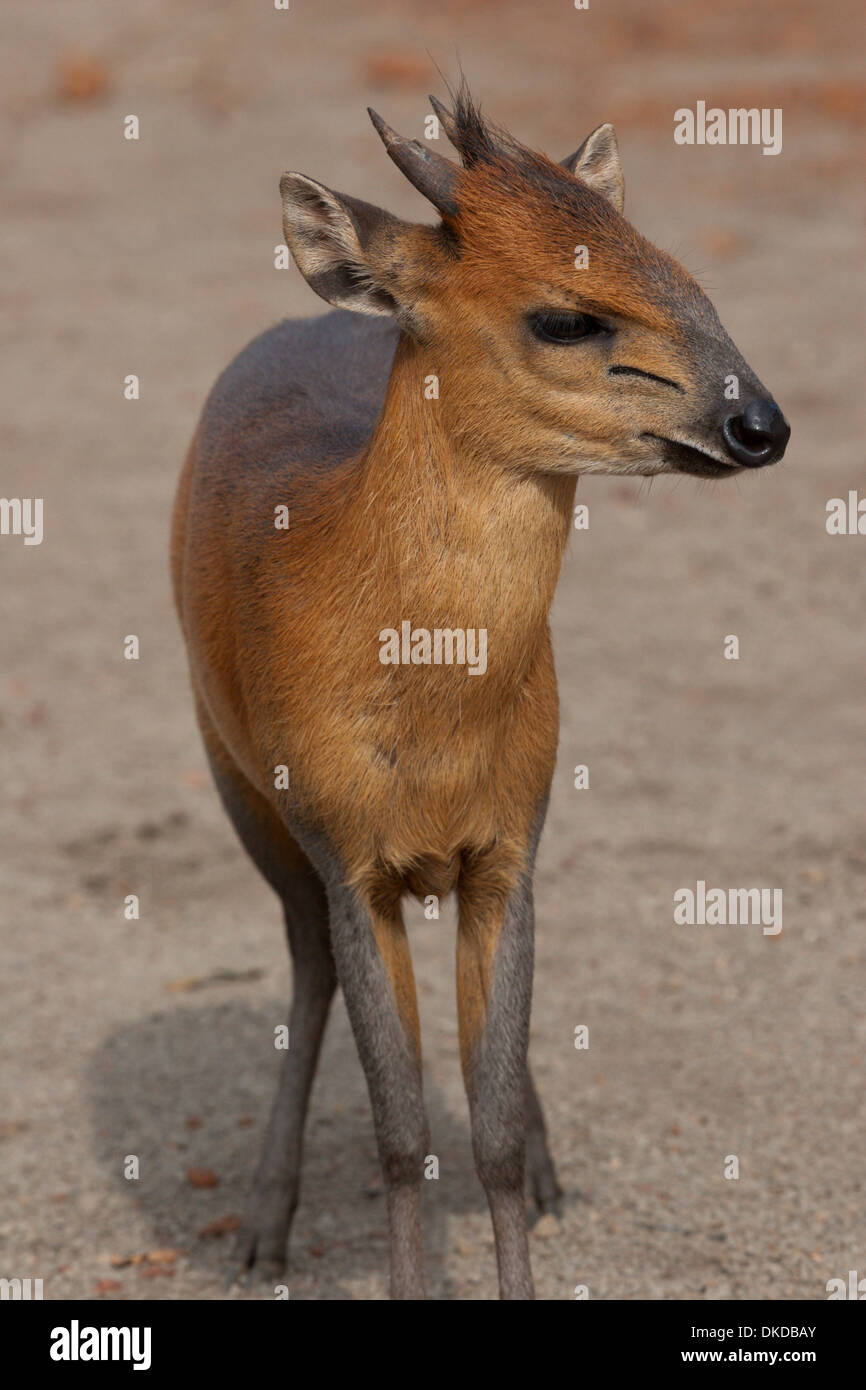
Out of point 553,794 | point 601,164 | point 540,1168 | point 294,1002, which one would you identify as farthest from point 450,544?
point 553,794

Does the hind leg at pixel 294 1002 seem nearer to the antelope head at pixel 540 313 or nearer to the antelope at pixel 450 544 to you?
the antelope at pixel 450 544

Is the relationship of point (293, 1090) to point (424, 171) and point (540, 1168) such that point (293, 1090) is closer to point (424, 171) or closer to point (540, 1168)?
point (540, 1168)

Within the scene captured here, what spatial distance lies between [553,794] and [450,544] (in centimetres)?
440

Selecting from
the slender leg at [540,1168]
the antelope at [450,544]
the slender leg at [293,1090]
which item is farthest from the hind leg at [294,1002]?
the slender leg at [540,1168]

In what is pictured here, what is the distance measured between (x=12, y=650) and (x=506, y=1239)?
5.94 m

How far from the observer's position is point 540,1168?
5.91 metres

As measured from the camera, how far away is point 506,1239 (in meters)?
4.70

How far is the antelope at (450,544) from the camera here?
4.10 meters

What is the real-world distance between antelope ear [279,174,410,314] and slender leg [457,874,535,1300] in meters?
1.48

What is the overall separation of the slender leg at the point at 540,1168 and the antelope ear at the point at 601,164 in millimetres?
2661

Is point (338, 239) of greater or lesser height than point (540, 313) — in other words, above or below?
above

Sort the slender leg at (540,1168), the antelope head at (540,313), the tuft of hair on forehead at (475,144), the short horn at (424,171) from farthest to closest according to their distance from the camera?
the slender leg at (540,1168)
the tuft of hair on forehead at (475,144)
the short horn at (424,171)
the antelope head at (540,313)

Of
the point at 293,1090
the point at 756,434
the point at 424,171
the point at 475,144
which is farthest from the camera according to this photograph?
the point at 293,1090

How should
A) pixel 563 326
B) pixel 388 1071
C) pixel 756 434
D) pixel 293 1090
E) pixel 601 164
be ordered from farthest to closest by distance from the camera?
pixel 293 1090, pixel 601 164, pixel 388 1071, pixel 563 326, pixel 756 434
